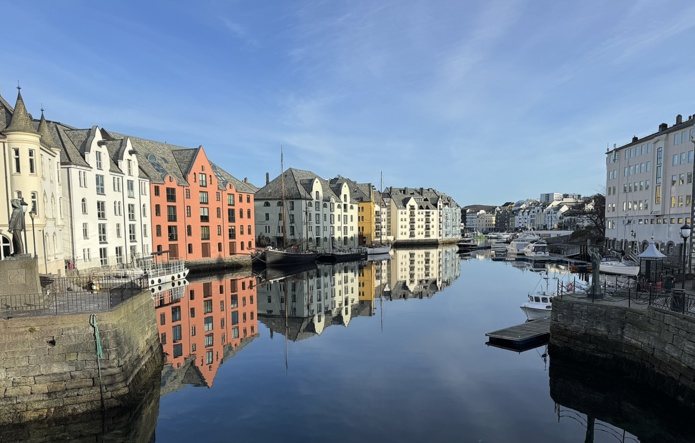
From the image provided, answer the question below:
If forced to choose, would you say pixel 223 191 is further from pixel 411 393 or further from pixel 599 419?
pixel 599 419

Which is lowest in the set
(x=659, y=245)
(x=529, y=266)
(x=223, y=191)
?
(x=529, y=266)

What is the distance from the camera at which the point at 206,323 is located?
101 ft

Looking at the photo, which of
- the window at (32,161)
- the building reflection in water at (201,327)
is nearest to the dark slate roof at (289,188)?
the building reflection in water at (201,327)

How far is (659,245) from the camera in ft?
189

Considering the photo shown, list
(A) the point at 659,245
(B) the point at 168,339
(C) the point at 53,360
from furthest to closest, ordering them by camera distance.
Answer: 1. (A) the point at 659,245
2. (B) the point at 168,339
3. (C) the point at 53,360

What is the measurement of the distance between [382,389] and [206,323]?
57.7 feet

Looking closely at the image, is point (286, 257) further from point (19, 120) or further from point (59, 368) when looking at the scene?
point (59, 368)

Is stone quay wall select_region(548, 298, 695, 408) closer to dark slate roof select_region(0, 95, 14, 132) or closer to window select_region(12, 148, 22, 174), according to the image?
window select_region(12, 148, 22, 174)

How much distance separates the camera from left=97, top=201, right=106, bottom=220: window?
44019mm

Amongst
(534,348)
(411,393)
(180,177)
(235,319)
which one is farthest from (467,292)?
(180,177)

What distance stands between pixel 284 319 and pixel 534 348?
19824 mm

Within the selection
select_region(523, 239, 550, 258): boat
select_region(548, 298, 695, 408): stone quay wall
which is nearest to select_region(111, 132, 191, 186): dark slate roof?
select_region(548, 298, 695, 408): stone quay wall

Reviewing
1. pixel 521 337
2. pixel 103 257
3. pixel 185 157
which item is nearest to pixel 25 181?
pixel 103 257

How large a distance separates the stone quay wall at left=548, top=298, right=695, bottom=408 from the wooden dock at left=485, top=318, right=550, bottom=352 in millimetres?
1371
